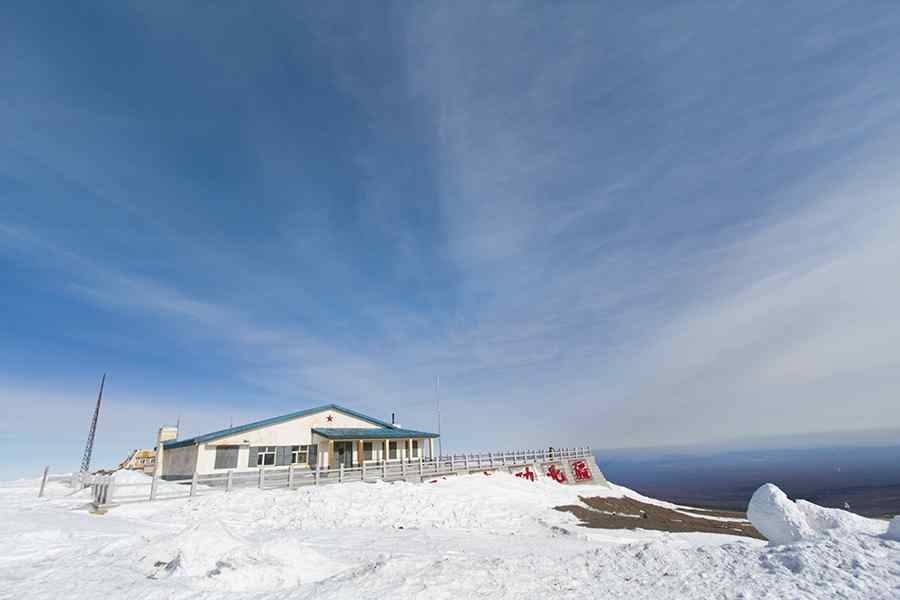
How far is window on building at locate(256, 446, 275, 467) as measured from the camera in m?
32.6

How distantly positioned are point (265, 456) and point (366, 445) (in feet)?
26.4

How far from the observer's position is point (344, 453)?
118 feet

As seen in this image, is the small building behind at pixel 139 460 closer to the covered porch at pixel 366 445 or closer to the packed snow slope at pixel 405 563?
the covered porch at pixel 366 445

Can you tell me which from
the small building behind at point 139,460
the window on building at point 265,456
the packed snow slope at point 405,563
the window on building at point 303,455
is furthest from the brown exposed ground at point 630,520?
the small building behind at point 139,460

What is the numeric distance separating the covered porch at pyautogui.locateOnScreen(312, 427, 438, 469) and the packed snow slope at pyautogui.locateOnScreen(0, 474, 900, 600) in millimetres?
17388

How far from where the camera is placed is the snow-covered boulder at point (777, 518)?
9208 millimetres

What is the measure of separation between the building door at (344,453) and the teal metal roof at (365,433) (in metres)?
1.15

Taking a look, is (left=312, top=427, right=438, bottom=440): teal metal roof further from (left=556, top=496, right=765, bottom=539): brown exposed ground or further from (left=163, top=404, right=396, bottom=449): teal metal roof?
(left=556, top=496, right=765, bottom=539): brown exposed ground

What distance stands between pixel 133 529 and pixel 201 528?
6.68 m

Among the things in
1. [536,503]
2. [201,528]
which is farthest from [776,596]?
[536,503]

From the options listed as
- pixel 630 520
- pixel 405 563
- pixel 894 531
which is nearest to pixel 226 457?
pixel 630 520

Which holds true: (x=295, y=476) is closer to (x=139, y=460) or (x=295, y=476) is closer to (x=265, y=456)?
(x=265, y=456)

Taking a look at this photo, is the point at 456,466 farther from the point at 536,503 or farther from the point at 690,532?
the point at 690,532

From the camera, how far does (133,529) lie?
49.9ft
